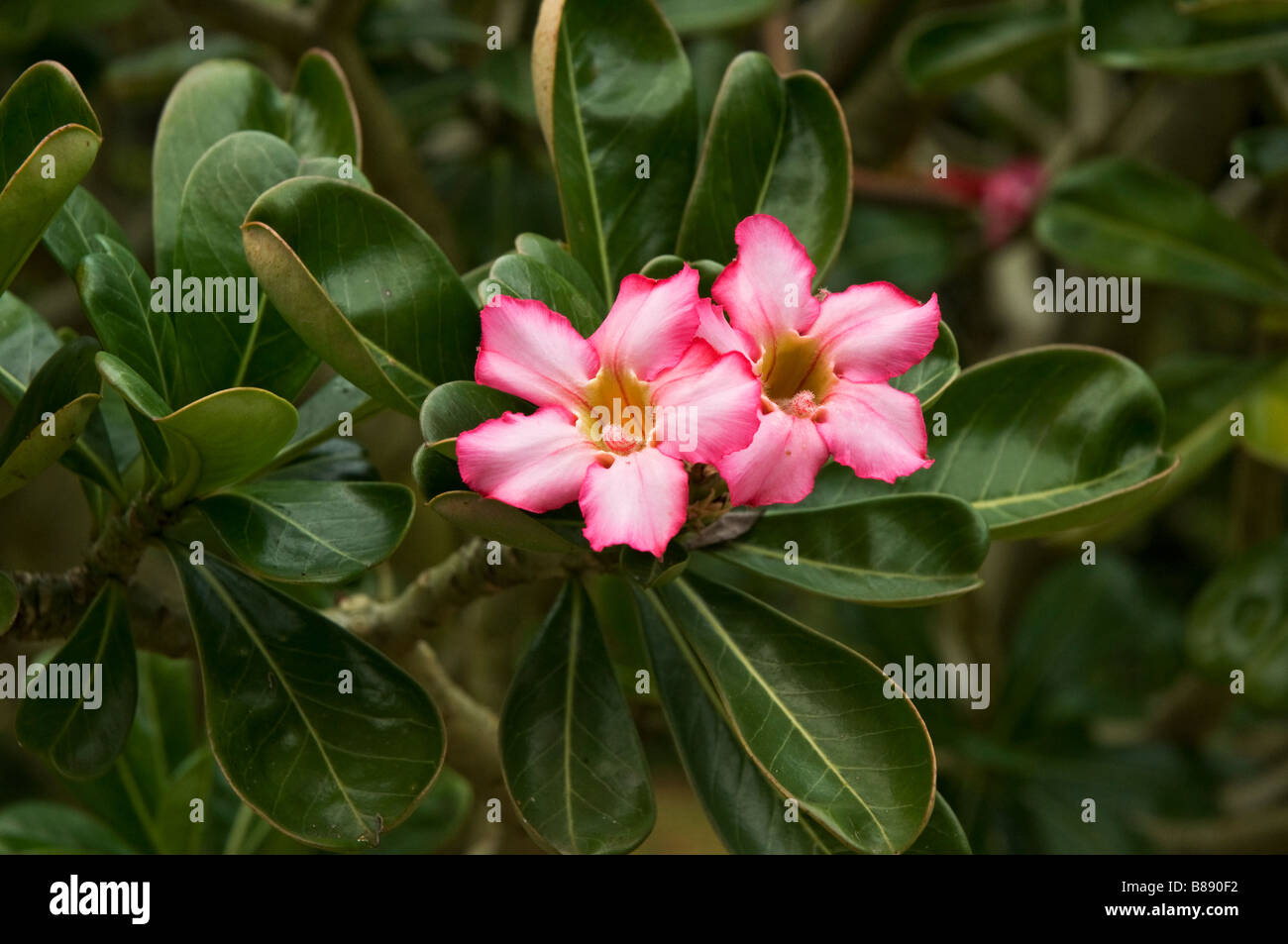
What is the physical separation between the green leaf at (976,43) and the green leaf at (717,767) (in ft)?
2.80

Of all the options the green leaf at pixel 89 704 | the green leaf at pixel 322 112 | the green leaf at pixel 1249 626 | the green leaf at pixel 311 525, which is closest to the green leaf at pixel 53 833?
the green leaf at pixel 89 704

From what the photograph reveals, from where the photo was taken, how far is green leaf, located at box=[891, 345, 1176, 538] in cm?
66

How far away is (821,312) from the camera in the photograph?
1.76 ft

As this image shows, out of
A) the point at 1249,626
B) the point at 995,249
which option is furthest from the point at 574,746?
the point at 995,249

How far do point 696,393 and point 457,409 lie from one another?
4.4 inches

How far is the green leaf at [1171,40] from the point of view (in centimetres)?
110

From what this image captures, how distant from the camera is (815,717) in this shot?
586 mm

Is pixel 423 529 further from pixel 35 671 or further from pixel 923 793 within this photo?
pixel 923 793

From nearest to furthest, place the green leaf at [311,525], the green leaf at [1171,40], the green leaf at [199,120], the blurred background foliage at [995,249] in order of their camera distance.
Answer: the green leaf at [311,525], the green leaf at [199,120], the green leaf at [1171,40], the blurred background foliage at [995,249]

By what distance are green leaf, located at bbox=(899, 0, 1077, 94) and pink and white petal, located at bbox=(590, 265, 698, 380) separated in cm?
89

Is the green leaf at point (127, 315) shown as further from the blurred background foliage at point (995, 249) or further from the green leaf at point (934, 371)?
the blurred background foliage at point (995, 249)

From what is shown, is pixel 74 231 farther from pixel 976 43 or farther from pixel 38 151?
pixel 976 43

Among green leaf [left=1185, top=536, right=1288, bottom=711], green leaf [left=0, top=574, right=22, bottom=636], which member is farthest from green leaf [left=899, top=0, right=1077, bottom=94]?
green leaf [left=0, top=574, right=22, bottom=636]
